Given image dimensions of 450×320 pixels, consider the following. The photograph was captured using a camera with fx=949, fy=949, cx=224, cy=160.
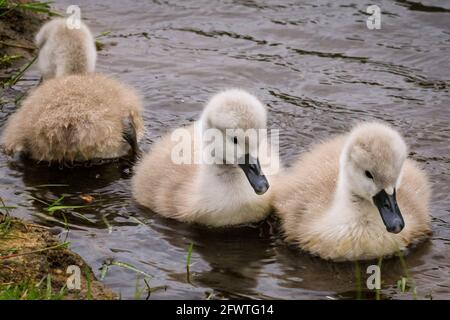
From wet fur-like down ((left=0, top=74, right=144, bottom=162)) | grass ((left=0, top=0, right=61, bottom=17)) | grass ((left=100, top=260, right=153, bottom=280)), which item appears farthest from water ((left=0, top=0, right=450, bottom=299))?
grass ((left=0, top=0, right=61, bottom=17))

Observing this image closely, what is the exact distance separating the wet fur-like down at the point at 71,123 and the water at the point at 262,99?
14cm

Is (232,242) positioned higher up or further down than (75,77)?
further down

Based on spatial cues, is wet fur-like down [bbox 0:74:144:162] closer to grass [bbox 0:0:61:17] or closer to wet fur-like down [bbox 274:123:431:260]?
grass [bbox 0:0:61:17]

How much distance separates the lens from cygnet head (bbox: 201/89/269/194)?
5383 mm

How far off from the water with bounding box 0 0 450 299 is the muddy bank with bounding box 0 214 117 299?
24 cm

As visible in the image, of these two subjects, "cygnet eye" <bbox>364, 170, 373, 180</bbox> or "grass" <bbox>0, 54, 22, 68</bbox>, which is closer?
"cygnet eye" <bbox>364, 170, 373, 180</bbox>

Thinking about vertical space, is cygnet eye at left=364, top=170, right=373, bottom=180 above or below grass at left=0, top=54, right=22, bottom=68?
below

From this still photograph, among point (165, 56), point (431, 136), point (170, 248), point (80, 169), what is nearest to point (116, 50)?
point (165, 56)

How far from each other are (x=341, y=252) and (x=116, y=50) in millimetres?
4307

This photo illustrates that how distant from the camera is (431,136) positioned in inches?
272

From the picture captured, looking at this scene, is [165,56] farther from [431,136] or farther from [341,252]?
[341,252]

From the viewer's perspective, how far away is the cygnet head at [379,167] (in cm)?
511

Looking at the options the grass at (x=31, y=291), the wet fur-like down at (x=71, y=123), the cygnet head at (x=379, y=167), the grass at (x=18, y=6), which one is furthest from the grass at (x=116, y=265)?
the grass at (x=18, y=6)
